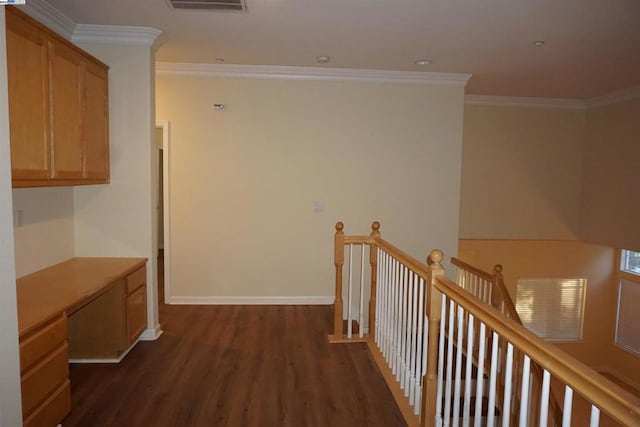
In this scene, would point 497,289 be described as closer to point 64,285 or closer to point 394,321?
point 394,321

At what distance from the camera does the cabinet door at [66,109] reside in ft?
8.80

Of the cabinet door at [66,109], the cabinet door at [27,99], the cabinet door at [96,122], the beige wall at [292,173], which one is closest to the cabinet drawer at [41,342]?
the cabinet door at [27,99]

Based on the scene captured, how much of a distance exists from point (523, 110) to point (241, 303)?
16.3 feet

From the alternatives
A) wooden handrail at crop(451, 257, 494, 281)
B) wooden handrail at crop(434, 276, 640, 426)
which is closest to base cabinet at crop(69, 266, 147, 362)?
wooden handrail at crop(434, 276, 640, 426)

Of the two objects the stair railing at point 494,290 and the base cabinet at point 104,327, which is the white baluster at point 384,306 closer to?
the stair railing at point 494,290

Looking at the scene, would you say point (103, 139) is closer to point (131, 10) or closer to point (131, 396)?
point (131, 10)

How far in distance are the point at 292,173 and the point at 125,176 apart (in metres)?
1.82

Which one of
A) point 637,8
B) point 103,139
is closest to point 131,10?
point 103,139

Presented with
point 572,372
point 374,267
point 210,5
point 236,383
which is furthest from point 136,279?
point 572,372

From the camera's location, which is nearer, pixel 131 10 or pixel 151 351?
pixel 131 10

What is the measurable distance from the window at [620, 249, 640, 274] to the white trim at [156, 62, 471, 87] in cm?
479

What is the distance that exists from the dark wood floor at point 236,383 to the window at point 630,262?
19.7 ft

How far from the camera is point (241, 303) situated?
4727 mm

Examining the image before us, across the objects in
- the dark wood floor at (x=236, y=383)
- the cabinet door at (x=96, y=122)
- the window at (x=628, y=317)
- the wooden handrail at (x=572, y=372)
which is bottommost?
the window at (x=628, y=317)
